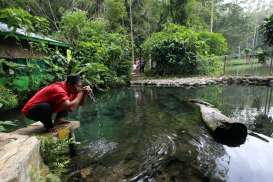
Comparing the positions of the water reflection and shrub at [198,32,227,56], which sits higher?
shrub at [198,32,227,56]

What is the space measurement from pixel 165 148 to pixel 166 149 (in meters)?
0.06

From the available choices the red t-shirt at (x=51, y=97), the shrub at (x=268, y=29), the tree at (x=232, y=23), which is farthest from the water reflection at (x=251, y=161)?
the tree at (x=232, y=23)

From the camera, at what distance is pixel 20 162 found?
8.38ft

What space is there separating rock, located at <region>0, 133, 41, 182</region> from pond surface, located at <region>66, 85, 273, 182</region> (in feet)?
3.00

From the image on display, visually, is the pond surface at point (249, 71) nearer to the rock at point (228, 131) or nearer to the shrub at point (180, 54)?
the shrub at point (180, 54)

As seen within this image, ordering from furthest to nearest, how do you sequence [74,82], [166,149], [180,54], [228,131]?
1. [180,54]
2. [228,131]
3. [166,149]
4. [74,82]

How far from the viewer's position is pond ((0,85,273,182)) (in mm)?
4105

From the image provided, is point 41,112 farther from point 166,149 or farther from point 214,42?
point 214,42

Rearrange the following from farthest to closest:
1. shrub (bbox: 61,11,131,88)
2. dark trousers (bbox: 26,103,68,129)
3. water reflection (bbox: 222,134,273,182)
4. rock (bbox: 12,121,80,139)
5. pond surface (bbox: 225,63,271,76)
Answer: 1. pond surface (bbox: 225,63,271,76)
2. shrub (bbox: 61,11,131,88)
3. rock (bbox: 12,121,80,139)
4. dark trousers (bbox: 26,103,68,129)
5. water reflection (bbox: 222,134,273,182)

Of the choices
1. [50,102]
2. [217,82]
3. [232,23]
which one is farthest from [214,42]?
[232,23]

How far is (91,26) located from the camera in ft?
56.3

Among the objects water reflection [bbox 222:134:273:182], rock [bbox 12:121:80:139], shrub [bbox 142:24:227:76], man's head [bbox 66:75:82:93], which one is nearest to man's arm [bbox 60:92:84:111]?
man's head [bbox 66:75:82:93]

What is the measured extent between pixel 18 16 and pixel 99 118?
4.39m

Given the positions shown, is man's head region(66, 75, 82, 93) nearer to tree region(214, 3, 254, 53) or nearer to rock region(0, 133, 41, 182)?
rock region(0, 133, 41, 182)
